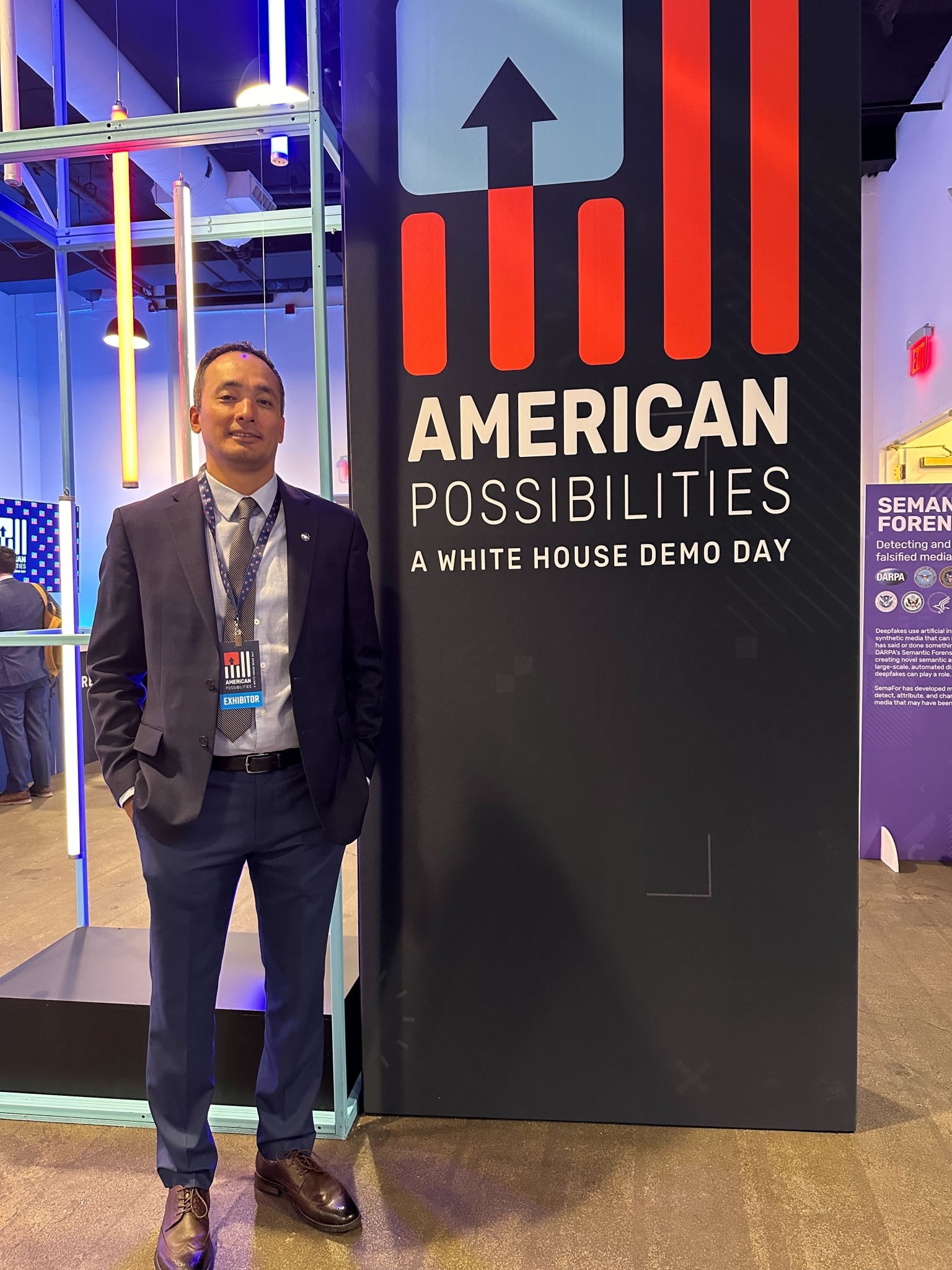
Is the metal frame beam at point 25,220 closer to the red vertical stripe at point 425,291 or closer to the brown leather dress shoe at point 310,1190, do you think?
the red vertical stripe at point 425,291

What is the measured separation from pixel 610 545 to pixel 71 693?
1527 millimetres

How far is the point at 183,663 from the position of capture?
1812 millimetres

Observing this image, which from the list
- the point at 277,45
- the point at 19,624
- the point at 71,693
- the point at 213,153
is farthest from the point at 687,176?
the point at 213,153

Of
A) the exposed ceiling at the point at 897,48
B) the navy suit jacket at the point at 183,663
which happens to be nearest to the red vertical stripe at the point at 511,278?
the navy suit jacket at the point at 183,663

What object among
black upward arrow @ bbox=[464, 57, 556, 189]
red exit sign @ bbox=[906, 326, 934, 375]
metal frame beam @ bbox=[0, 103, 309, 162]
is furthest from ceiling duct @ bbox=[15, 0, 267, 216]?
red exit sign @ bbox=[906, 326, 934, 375]

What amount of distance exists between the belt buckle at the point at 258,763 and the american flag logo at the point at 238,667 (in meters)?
0.15

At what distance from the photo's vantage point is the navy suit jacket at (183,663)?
5.90ft

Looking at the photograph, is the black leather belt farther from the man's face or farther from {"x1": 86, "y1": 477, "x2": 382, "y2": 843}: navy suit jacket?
the man's face

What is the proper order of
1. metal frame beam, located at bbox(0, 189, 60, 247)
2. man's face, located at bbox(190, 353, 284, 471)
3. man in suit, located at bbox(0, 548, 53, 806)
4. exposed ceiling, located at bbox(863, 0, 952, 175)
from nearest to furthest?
man's face, located at bbox(190, 353, 284, 471) → metal frame beam, located at bbox(0, 189, 60, 247) → exposed ceiling, located at bbox(863, 0, 952, 175) → man in suit, located at bbox(0, 548, 53, 806)

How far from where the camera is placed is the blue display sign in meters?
7.59

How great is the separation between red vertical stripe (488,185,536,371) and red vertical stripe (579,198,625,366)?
12 cm

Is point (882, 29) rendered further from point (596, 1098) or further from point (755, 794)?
point (596, 1098)

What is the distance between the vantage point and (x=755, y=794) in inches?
88.7

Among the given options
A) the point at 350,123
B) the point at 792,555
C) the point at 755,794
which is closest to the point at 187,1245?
the point at 755,794
